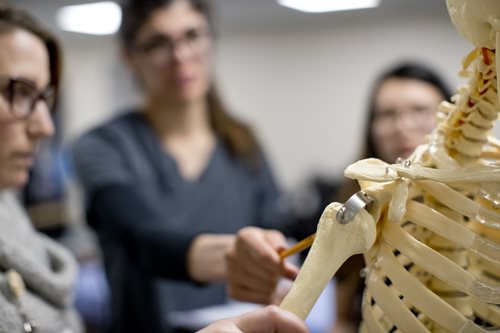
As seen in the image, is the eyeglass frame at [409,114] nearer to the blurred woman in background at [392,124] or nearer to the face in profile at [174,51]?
the blurred woman in background at [392,124]

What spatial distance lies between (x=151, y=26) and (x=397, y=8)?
258 centimetres

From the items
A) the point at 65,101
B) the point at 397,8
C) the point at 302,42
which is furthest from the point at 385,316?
the point at 65,101

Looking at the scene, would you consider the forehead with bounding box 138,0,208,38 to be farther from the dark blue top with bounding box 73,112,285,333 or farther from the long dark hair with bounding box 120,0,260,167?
the dark blue top with bounding box 73,112,285,333

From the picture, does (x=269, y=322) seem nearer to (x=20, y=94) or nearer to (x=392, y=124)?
(x=20, y=94)

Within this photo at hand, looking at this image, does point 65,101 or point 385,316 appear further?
point 65,101

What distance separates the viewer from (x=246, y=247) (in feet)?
2.31

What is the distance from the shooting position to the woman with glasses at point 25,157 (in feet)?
2.20

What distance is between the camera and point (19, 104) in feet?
2.39

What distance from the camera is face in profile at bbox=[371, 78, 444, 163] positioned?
1.19 meters

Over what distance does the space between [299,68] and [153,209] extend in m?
2.85

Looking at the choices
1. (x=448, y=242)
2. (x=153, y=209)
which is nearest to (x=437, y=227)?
(x=448, y=242)

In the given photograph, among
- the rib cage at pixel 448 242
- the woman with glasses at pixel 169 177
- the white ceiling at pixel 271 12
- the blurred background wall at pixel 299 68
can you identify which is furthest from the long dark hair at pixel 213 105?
the blurred background wall at pixel 299 68

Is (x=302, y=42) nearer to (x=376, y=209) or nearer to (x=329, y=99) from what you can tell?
(x=329, y=99)

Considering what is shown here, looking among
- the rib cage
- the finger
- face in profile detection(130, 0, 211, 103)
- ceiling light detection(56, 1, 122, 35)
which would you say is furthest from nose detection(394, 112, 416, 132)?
ceiling light detection(56, 1, 122, 35)
